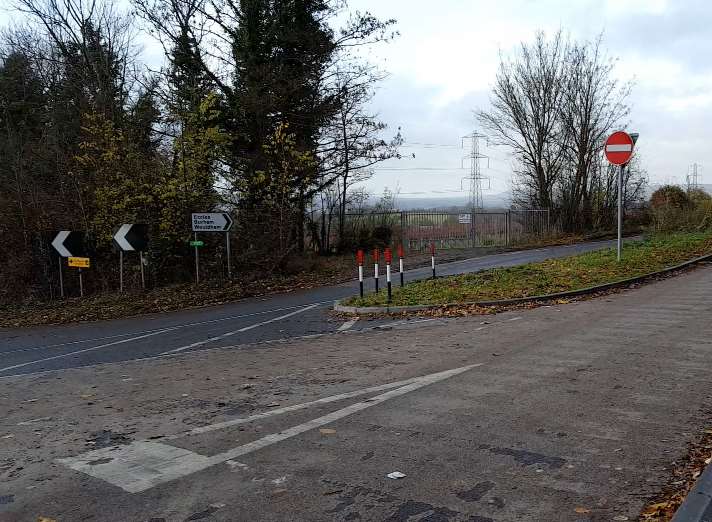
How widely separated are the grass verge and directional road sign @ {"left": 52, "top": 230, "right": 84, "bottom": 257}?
10250 mm

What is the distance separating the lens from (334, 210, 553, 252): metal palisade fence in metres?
29.0

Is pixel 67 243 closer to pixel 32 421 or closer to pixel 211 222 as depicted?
pixel 211 222

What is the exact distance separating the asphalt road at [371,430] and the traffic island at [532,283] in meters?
3.18

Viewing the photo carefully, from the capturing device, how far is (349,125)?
25.5 metres

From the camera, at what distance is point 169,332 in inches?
482

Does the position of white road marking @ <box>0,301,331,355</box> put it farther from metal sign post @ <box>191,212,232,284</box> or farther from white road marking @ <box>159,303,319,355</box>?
metal sign post @ <box>191,212,232,284</box>

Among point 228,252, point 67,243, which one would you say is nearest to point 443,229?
point 228,252

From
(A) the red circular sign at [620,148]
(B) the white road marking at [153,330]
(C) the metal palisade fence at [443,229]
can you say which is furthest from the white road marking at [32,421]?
(C) the metal palisade fence at [443,229]

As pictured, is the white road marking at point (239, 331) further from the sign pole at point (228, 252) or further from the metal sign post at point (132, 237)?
the metal sign post at point (132, 237)

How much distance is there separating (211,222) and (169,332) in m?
6.77

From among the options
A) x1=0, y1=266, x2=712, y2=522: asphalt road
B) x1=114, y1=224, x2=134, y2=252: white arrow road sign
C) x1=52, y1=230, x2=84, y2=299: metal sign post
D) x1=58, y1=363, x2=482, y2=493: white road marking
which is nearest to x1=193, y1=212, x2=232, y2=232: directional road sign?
x1=114, y1=224, x2=134, y2=252: white arrow road sign

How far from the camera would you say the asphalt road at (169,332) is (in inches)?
400

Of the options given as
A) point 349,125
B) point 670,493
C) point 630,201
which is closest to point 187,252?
point 349,125

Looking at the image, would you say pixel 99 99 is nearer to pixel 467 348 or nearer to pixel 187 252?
pixel 187 252
